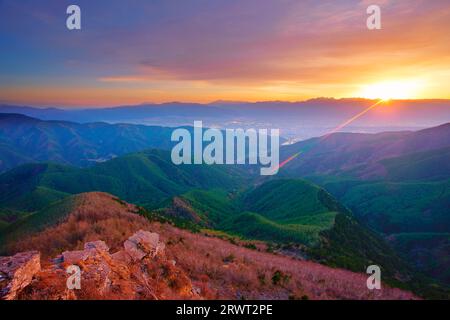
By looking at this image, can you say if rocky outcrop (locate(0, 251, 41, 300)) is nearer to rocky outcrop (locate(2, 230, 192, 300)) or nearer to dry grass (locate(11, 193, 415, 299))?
rocky outcrop (locate(2, 230, 192, 300))

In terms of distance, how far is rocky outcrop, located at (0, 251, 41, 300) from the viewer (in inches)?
429

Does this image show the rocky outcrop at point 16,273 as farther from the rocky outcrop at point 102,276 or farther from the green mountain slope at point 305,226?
the green mountain slope at point 305,226

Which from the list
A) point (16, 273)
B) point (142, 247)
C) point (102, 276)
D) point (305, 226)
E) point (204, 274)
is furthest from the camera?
point (305, 226)

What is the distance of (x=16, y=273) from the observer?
11.4m

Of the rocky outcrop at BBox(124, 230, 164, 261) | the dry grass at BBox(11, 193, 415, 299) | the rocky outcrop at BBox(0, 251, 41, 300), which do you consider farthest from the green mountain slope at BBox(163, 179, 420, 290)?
the rocky outcrop at BBox(0, 251, 41, 300)

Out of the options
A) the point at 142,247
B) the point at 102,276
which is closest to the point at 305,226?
the point at 142,247

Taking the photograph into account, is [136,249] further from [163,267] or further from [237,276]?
[237,276]

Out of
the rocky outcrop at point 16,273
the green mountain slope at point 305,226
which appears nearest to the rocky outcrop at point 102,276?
the rocky outcrop at point 16,273

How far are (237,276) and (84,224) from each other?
13.7 m

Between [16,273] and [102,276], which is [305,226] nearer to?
[102,276]
